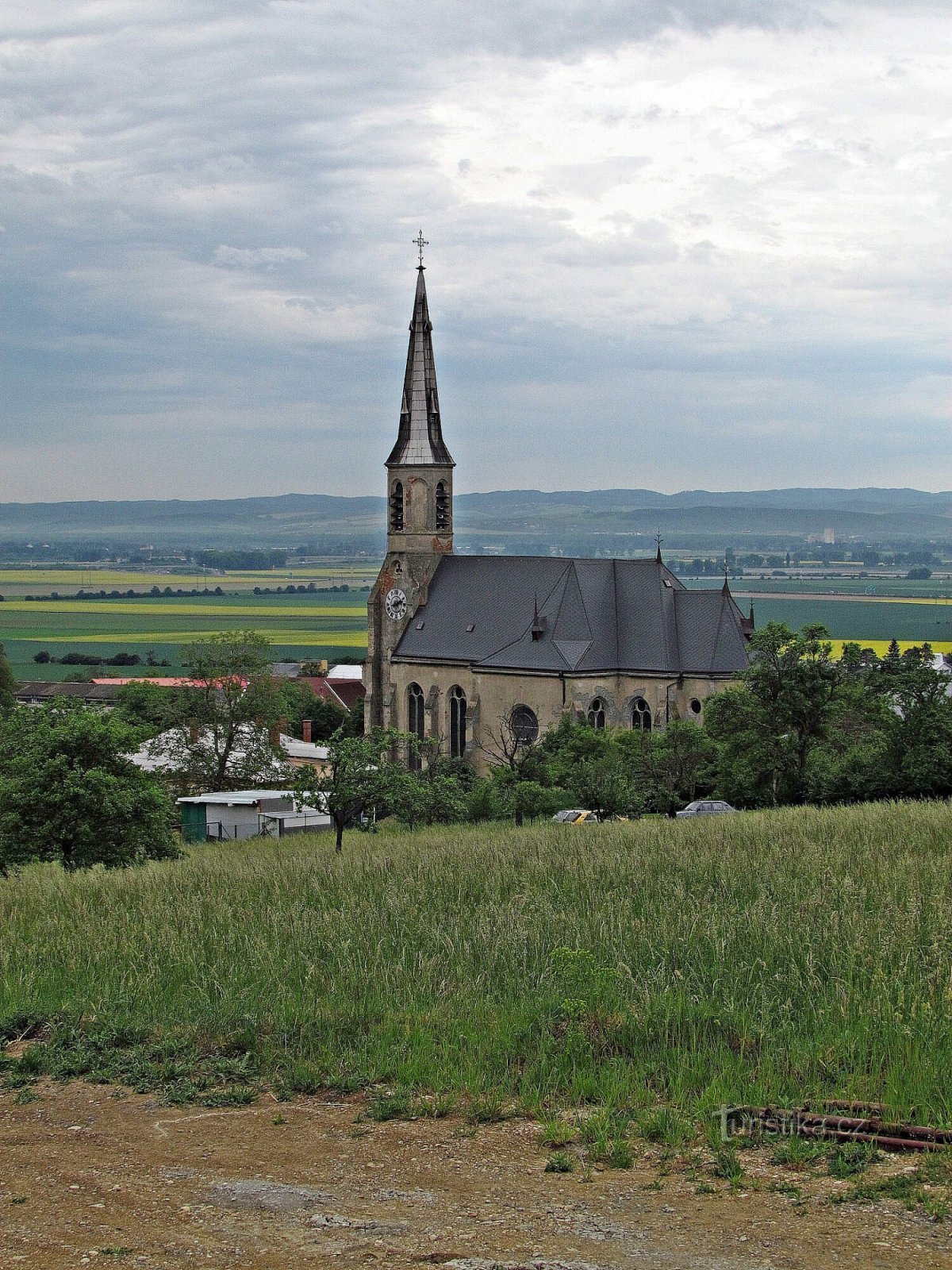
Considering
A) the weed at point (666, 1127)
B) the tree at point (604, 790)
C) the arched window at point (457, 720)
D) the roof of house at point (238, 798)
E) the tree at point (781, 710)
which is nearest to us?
the weed at point (666, 1127)

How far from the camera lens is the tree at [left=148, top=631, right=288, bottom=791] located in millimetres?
61812

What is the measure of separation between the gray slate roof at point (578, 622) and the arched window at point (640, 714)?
4.64 feet

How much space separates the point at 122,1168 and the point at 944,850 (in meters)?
11.2

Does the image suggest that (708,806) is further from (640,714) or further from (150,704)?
(150,704)

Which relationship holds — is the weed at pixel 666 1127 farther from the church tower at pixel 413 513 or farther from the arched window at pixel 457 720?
the church tower at pixel 413 513

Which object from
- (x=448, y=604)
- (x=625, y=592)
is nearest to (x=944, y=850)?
(x=625, y=592)

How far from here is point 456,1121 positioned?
979cm

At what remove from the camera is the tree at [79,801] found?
85.2ft

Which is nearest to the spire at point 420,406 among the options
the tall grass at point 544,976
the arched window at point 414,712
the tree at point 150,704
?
the arched window at point 414,712

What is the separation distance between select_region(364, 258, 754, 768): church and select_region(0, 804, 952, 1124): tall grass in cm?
4323

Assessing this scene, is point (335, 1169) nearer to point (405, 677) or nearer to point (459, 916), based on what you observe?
point (459, 916)

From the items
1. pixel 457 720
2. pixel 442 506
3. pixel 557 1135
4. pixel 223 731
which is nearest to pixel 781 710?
pixel 557 1135

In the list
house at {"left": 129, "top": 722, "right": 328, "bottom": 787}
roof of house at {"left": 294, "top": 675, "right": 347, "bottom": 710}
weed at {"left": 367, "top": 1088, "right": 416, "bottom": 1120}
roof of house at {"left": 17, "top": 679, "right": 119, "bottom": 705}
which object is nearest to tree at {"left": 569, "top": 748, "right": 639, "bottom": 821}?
house at {"left": 129, "top": 722, "right": 328, "bottom": 787}

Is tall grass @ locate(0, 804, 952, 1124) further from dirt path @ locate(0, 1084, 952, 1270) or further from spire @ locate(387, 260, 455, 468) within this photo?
spire @ locate(387, 260, 455, 468)
